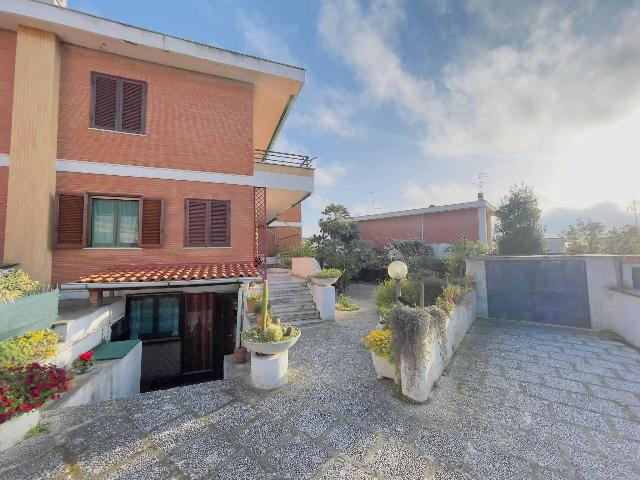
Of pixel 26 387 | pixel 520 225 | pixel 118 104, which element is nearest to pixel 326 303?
pixel 26 387

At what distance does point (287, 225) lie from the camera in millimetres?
26484

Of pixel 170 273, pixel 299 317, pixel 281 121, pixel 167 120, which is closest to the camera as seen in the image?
pixel 170 273

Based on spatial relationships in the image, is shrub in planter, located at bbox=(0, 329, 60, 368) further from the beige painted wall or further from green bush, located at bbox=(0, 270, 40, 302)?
the beige painted wall

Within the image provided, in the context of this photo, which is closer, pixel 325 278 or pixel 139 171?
pixel 139 171

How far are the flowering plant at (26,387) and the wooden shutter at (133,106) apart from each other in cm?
912

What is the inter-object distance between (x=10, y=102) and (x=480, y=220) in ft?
92.4

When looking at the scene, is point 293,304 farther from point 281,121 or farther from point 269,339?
point 281,121

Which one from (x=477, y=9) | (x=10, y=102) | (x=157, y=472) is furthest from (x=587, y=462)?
(x=10, y=102)

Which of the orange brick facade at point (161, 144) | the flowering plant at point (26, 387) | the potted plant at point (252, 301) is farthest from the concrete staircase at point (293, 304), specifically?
the flowering plant at point (26, 387)

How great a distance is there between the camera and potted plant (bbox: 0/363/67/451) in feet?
13.3

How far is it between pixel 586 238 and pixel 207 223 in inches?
996

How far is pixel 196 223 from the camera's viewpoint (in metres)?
11.1

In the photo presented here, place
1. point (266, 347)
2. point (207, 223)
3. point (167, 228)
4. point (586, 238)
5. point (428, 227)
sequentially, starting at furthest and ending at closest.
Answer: point (428, 227), point (586, 238), point (207, 223), point (167, 228), point (266, 347)

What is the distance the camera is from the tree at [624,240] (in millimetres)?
16438
